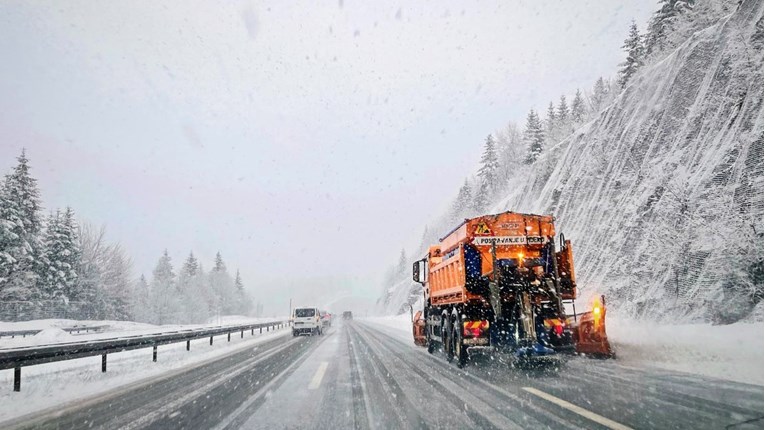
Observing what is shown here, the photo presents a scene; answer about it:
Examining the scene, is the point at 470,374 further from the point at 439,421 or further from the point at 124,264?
the point at 124,264

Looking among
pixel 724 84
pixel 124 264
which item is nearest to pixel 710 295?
pixel 724 84

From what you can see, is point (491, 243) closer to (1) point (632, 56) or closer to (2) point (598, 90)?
(1) point (632, 56)

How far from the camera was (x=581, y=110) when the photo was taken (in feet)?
169

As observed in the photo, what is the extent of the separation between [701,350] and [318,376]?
8.36 metres

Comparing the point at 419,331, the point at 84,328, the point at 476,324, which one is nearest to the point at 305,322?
the point at 419,331

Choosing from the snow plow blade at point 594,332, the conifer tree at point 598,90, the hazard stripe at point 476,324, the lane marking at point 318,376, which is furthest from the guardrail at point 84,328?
the conifer tree at point 598,90

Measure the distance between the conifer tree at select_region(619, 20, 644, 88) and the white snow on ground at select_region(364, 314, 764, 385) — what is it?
97.6 feet

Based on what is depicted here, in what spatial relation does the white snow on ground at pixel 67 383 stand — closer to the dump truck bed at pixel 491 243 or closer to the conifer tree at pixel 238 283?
the dump truck bed at pixel 491 243

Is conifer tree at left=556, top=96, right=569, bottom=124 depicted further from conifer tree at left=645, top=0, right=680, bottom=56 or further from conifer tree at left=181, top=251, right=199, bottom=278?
conifer tree at left=181, top=251, right=199, bottom=278

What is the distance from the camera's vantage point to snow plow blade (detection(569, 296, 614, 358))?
31.6 ft

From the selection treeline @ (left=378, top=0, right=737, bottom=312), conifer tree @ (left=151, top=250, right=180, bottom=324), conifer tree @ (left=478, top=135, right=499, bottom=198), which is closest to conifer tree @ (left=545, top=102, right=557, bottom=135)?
treeline @ (left=378, top=0, right=737, bottom=312)

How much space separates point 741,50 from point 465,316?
66.5ft

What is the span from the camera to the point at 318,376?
338 inches

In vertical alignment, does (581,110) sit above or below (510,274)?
above
